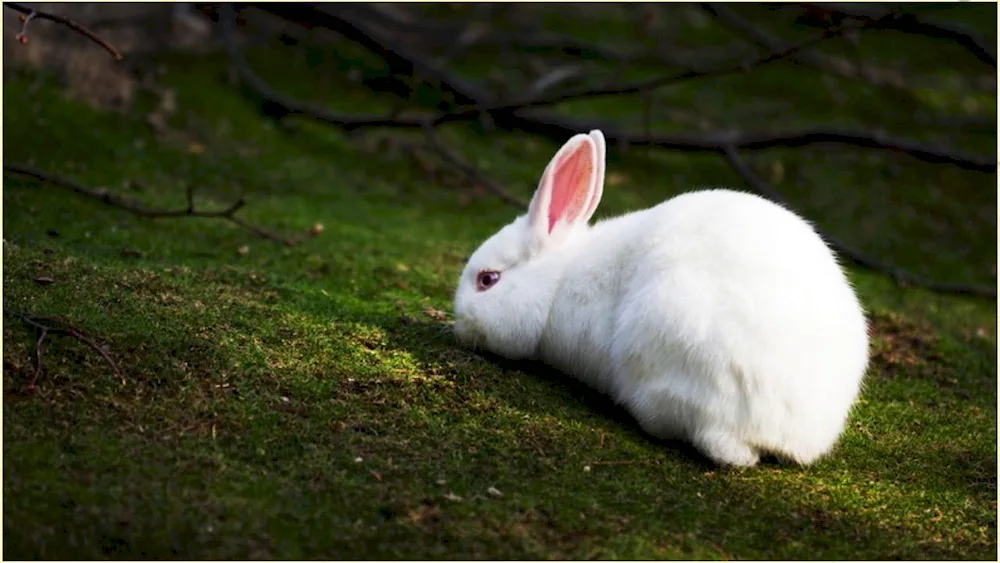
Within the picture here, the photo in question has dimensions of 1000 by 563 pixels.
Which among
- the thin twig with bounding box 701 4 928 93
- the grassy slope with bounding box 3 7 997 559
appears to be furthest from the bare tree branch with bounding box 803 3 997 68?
the grassy slope with bounding box 3 7 997 559

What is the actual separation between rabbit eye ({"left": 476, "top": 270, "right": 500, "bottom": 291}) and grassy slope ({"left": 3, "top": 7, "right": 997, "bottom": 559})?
13.6 inches

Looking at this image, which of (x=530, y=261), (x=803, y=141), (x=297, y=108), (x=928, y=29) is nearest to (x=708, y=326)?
(x=530, y=261)

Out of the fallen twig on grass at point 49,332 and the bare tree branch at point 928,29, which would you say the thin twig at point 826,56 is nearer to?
the bare tree branch at point 928,29

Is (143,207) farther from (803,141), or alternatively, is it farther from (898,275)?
(898,275)

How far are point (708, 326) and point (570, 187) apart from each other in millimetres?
1111

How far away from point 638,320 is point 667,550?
93 centimetres

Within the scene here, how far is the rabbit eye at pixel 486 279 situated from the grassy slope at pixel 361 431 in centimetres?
35

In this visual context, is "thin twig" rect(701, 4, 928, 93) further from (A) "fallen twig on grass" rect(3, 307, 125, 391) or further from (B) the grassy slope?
(A) "fallen twig on grass" rect(3, 307, 125, 391)

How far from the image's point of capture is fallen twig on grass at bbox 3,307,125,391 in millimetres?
3627

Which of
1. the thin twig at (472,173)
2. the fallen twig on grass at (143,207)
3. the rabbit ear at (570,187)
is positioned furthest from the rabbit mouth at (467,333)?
the thin twig at (472,173)

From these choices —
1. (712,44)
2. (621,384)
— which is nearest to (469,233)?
(621,384)

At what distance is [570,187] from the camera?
463 centimetres

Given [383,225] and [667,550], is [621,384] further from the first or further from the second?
[383,225]

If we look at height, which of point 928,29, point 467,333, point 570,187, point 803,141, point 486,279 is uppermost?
point 928,29
